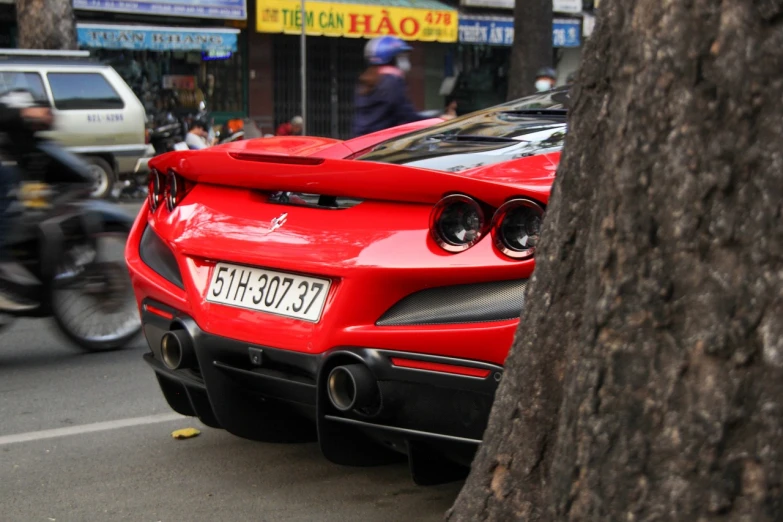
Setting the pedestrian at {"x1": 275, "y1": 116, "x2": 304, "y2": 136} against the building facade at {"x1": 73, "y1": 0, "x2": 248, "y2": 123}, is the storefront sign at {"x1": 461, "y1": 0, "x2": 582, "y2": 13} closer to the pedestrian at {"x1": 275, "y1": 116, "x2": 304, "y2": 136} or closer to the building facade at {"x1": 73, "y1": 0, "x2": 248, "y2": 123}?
the building facade at {"x1": 73, "y1": 0, "x2": 248, "y2": 123}

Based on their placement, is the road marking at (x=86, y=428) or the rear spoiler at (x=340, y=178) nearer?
the rear spoiler at (x=340, y=178)

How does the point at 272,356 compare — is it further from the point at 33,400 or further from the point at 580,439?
the point at 33,400

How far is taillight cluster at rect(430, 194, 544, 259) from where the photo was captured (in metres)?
3.29

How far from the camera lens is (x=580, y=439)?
1.86m

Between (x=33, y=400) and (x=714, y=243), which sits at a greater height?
(x=714, y=243)

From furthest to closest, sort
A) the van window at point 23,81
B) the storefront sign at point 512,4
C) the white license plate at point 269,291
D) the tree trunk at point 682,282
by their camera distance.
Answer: the storefront sign at point 512,4
the van window at point 23,81
the white license plate at point 269,291
the tree trunk at point 682,282

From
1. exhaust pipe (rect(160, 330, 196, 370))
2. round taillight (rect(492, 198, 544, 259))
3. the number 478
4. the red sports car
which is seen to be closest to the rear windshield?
the red sports car

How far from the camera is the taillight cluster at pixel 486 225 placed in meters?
3.29

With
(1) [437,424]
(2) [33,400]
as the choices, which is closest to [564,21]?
(2) [33,400]

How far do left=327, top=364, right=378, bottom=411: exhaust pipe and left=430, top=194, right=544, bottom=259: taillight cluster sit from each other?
0.42m

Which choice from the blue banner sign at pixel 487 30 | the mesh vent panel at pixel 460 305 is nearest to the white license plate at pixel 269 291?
the mesh vent panel at pixel 460 305

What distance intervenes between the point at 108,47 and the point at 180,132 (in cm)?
191

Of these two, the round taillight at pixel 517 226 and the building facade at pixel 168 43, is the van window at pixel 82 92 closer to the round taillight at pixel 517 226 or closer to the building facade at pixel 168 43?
the building facade at pixel 168 43

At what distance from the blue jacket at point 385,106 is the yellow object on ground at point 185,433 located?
3254mm
